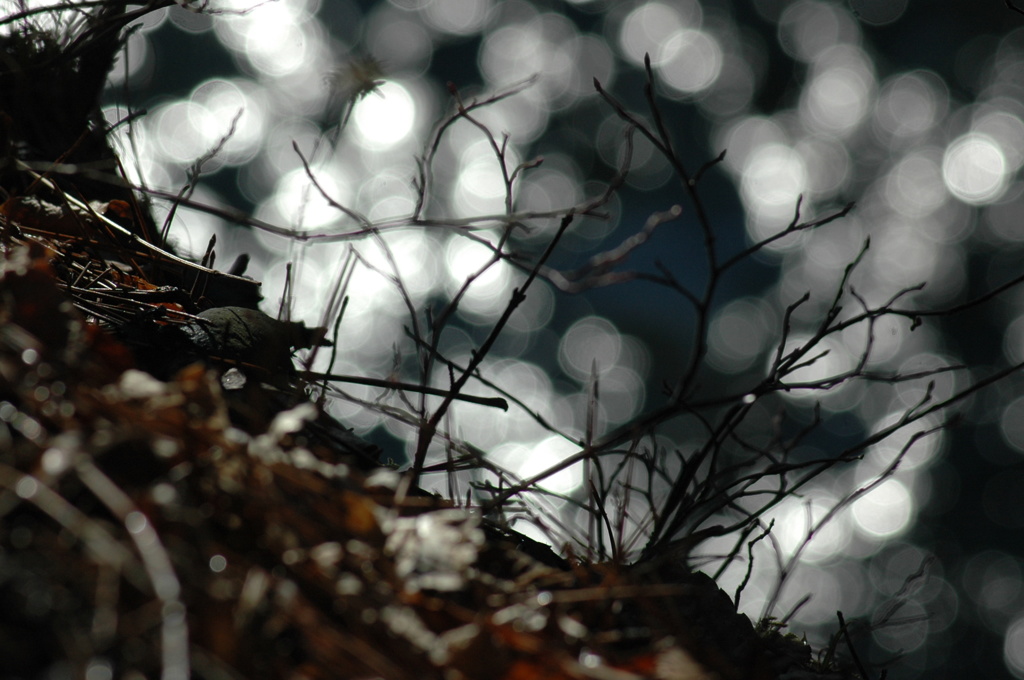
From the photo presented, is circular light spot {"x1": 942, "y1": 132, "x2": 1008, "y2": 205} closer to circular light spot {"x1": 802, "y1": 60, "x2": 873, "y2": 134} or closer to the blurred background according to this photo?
the blurred background

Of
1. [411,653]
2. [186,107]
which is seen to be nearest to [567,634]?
[411,653]

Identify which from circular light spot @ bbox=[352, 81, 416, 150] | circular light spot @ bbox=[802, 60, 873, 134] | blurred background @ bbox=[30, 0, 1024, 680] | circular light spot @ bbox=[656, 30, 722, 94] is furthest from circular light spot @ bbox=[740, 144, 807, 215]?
circular light spot @ bbox=[352, 81, 416, 150]

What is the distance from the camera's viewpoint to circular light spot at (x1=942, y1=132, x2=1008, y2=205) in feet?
19.8

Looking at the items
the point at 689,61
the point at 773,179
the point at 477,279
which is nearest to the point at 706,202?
the point at 773,179

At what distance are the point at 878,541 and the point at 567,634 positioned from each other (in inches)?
199

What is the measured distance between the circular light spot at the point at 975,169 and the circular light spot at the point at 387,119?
159 inches

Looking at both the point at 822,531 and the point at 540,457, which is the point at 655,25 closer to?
the point at 540,457

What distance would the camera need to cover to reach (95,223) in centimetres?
117

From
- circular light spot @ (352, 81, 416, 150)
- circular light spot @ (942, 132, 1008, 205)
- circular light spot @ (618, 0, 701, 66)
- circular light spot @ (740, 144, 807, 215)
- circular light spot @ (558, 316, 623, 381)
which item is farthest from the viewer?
circular light spot @ (618, 0, 701, 66)

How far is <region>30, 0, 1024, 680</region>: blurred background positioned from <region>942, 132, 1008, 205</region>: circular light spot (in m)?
0.02

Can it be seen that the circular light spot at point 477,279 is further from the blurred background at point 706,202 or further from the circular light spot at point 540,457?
the circular light spot at point 540,457

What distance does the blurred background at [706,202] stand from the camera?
5.09 m

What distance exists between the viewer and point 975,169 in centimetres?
614

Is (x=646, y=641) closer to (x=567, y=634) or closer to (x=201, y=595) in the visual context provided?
(x=567, y=634)
